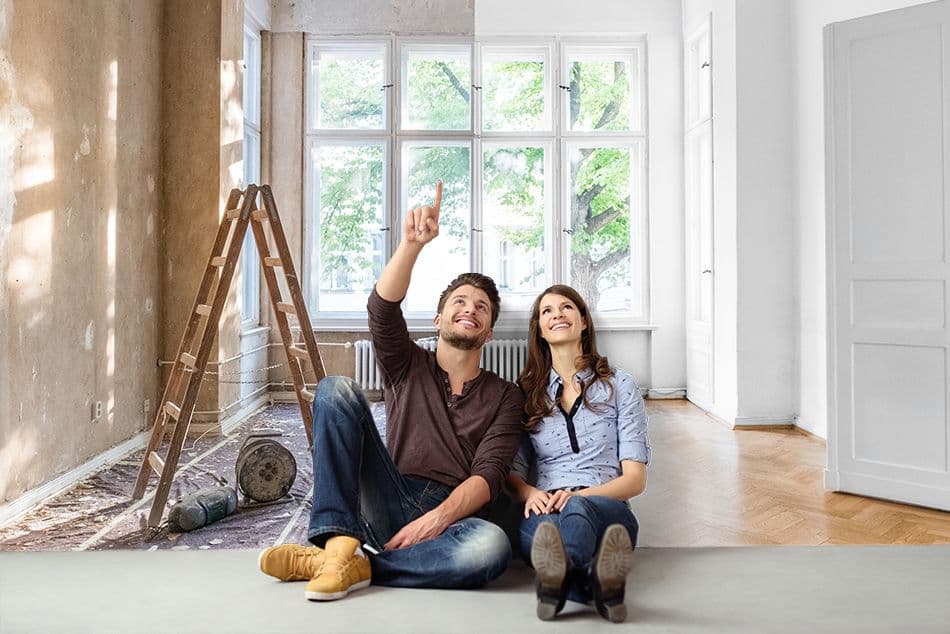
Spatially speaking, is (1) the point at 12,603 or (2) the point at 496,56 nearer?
(1) the point at 12,603

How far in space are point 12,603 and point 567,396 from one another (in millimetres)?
1625

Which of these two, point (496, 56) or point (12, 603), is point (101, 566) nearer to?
point (12, 603)

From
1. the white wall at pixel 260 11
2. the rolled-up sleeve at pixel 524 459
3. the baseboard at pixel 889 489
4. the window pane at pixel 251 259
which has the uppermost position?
the white wall at pixel 260 11

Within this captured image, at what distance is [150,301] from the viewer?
4.88 m

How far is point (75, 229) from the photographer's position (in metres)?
3.84

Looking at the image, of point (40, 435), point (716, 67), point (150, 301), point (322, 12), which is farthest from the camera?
point (322, 12)

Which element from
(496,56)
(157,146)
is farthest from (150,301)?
(496,56)

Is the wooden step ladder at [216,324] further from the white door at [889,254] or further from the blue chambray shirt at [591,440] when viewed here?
the white door at [889,254]

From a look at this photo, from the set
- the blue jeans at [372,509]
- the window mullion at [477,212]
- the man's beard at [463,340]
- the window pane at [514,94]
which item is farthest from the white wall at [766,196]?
the blue jeans at [372,509]

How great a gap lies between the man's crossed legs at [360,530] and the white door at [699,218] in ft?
13.3

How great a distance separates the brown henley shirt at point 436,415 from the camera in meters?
2.43

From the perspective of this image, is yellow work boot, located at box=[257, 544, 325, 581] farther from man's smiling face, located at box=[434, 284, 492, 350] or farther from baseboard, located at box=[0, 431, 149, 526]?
baseboard, located at box=[0, 431, 149, 526]

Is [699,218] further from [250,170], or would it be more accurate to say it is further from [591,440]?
[591,440]

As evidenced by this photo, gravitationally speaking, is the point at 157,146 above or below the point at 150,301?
above
